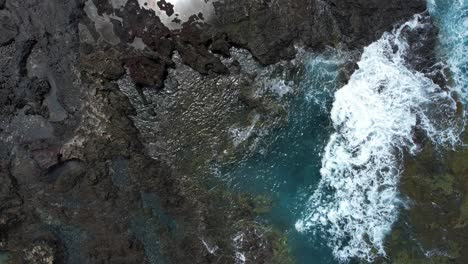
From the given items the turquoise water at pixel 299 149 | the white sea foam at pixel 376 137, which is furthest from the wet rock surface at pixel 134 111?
the white sea foam at pixel 376 137

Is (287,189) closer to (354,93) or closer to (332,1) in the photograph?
(354,93)

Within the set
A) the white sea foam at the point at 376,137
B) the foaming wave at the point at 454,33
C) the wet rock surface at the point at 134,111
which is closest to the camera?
the wet rock surface at the point at 134,111

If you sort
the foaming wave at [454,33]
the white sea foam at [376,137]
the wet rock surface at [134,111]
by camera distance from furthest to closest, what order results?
the foaming wave at [454,33]
the white sea foam at [376,137]
the wet rock surface at [134,111]

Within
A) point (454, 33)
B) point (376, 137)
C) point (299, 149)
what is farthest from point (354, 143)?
point (454, 33)

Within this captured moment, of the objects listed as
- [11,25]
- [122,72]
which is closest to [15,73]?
[11,25]

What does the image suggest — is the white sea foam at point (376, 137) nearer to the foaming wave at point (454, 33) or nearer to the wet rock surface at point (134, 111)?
the foaming wave at point (454, 33)

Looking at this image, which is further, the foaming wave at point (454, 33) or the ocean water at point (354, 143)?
the foaming wave at point (454, 33)

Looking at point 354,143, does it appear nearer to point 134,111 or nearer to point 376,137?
point 376,137
